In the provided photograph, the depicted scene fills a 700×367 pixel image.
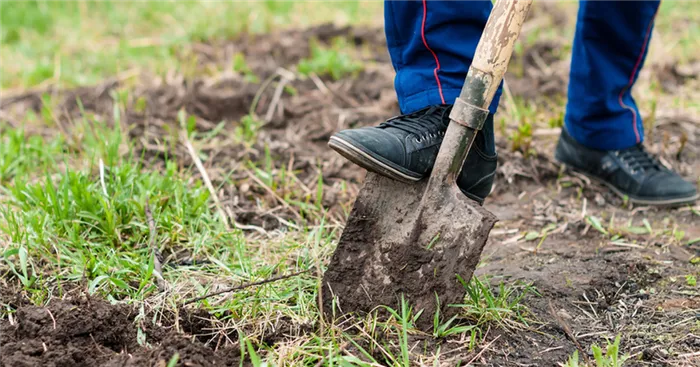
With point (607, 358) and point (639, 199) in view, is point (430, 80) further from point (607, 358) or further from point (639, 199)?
point (639, 199)

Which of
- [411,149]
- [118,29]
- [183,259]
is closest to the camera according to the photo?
[411,149]

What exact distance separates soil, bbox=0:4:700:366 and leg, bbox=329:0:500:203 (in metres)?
0.42

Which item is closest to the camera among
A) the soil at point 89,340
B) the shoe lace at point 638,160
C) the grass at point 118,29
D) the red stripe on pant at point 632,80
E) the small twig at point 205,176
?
the soil at point 89,340

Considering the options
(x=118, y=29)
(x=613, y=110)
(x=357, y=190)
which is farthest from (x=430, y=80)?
(x=118, y=29)

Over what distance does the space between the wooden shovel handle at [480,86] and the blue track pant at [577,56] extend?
0.16 metres

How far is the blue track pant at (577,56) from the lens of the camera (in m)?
2.05

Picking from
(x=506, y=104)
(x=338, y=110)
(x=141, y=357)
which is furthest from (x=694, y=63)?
(x=141, y=357)

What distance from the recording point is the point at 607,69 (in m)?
2.82

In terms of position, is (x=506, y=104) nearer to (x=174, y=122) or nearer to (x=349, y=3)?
(x=174, y=122)

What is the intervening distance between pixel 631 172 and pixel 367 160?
157 cm

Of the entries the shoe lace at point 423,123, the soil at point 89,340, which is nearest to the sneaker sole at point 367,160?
the shoe lace at point 423,123

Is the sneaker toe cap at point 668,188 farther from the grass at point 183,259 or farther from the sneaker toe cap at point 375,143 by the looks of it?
the sneaker toe cap at point 375,143

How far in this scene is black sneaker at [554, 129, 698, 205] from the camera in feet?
9.30

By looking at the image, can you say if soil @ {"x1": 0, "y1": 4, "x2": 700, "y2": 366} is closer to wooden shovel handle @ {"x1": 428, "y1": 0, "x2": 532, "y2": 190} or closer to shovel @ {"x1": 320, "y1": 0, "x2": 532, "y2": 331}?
shovel @ {"x1": 320, "y1": 0, "x2": 532, "y2": 331}
